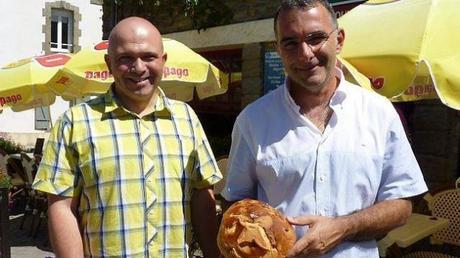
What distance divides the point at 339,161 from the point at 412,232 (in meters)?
2.88

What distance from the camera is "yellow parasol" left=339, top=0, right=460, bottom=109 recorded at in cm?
324

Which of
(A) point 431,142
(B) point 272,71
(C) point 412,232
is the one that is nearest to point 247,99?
(B) point 272,71

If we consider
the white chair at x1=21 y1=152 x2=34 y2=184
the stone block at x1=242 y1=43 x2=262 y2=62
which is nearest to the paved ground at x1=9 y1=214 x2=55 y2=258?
the white chair at x1=21 y1=152 x2=34 y2=184

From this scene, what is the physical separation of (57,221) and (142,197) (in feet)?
1.11

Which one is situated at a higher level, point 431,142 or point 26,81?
point 26,81

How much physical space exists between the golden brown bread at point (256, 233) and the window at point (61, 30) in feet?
89.7

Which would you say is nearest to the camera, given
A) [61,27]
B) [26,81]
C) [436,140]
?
[436,140]

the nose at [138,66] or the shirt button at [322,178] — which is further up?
the nose at [138,66]

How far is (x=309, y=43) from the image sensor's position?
6.25 feet

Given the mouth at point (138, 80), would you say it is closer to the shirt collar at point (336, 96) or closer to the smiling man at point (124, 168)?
the smiling man at point (124, 168)

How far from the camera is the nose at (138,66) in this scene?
2186 mm

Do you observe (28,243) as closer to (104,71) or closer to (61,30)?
(104,71)

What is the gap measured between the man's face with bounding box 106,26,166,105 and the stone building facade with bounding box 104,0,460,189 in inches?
213

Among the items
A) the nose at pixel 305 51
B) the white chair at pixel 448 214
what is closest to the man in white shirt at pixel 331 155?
the nose at pixel 305 51
